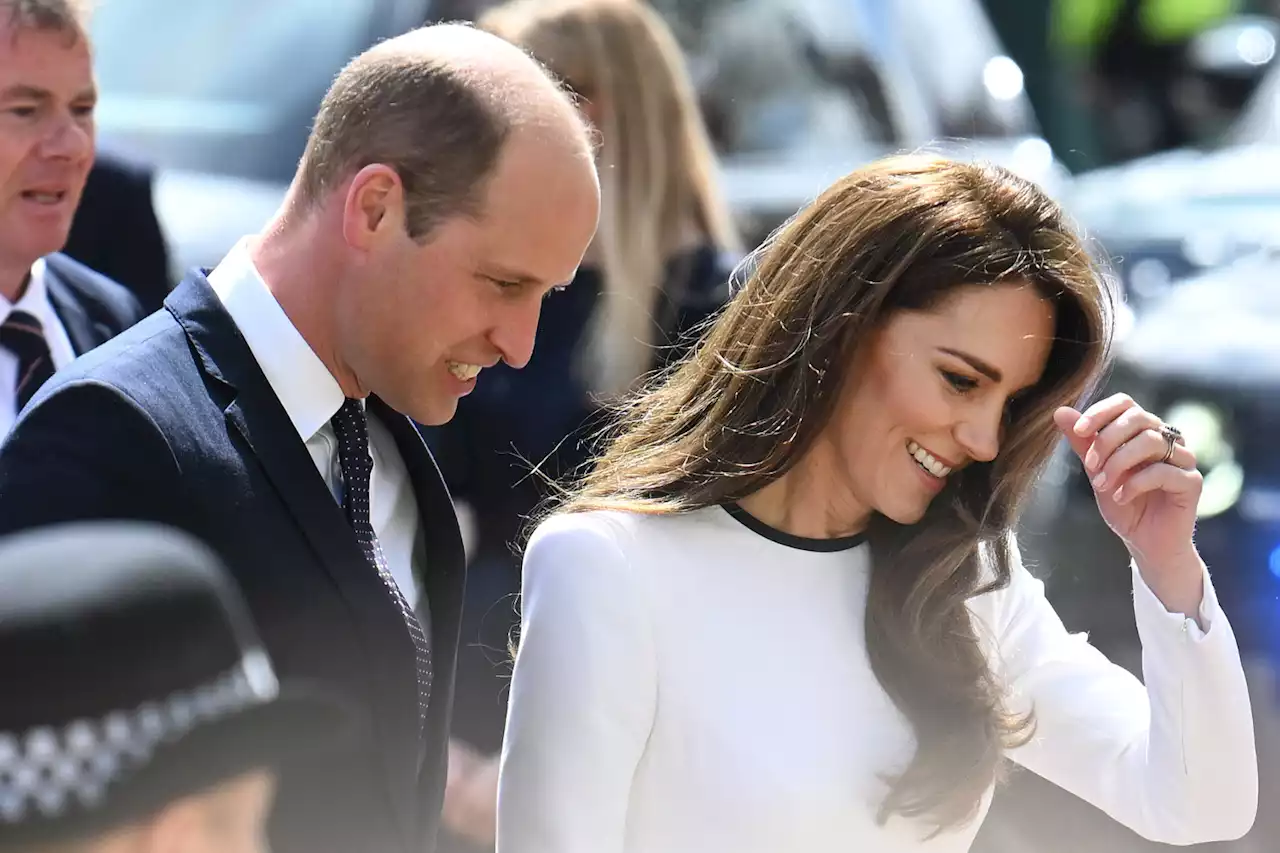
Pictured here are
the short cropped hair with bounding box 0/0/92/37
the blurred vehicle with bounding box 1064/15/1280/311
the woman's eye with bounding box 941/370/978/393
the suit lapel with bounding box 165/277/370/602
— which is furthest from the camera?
the blurred vehicle with bounding box 1064/15/1280/311

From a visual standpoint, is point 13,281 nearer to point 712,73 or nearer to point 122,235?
point 122,235

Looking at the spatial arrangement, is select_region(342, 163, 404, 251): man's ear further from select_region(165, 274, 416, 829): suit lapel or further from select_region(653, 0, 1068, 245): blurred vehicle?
select_region(653, 0, 1068, 245): blurred vehicle

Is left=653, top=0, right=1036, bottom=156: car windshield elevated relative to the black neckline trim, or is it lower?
lower

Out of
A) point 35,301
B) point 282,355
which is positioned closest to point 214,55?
point 35,301

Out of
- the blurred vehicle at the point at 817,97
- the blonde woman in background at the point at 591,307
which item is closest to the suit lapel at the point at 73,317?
the blonde woman in background at the point at 591,307

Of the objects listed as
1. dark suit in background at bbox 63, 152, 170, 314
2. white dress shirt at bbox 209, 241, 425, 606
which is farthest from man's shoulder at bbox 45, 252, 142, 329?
white dress shirt at bbox 209, 241, 425, 606

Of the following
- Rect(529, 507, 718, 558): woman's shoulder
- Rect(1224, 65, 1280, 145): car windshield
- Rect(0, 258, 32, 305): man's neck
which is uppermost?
Rect(529, 507, 718, 558): woman's shoulder

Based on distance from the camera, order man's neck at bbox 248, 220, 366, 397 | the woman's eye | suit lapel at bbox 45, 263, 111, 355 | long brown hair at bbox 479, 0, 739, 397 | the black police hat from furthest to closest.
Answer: long brown hair at bbox 479, 0, 739, 397 → suit lapel at bbox 45, 263, 111, 355 → the woman's eye → man's neck at bbox 248, 220, 366, 397 → the black police hat

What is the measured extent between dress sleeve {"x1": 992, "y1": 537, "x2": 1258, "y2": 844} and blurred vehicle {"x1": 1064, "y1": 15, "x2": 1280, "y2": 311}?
206 centimetres

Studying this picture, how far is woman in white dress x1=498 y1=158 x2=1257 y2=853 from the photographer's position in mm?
1821

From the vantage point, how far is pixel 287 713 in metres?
1.20

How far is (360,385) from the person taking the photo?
1.91 m

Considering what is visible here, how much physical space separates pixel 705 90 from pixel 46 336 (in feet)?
7.61

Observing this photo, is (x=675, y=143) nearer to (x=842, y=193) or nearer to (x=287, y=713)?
(x=842, y=193)
